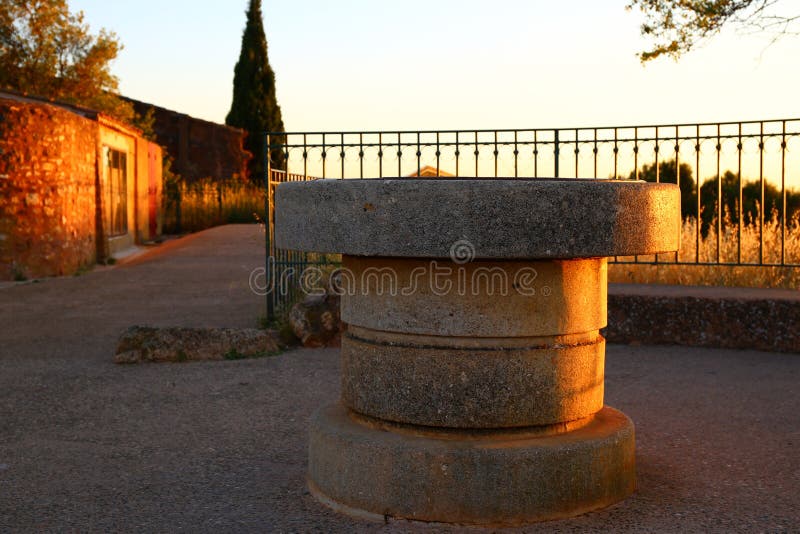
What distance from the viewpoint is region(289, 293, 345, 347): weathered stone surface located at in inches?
287

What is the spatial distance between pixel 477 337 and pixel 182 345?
13.2 ft

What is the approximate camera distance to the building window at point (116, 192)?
16.0 m

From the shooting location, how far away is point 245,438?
15.4 ft

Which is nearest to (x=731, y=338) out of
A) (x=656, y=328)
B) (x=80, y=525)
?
(x=656, y=328)

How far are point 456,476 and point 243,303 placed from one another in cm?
660

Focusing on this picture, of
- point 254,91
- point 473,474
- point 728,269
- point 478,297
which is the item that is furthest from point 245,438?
point 254,91

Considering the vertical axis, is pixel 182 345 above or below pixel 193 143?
below

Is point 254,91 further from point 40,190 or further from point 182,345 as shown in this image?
point 182,345

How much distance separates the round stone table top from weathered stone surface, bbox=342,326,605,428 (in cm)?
43

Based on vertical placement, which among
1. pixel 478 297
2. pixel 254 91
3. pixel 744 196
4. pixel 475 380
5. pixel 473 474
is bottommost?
pixel 473 474

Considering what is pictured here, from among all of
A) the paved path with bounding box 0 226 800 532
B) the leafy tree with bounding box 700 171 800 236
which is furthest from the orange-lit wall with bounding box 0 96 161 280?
the leafy tree with bounding box 700 171 800 236

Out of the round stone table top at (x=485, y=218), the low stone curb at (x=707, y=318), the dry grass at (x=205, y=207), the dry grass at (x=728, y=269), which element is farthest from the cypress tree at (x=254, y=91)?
the round stone table top at (x=485, y=218)

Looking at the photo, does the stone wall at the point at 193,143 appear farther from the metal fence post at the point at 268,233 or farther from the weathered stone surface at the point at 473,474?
the weathered stone surface at the point at 473,474

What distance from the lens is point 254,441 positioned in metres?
4.62
